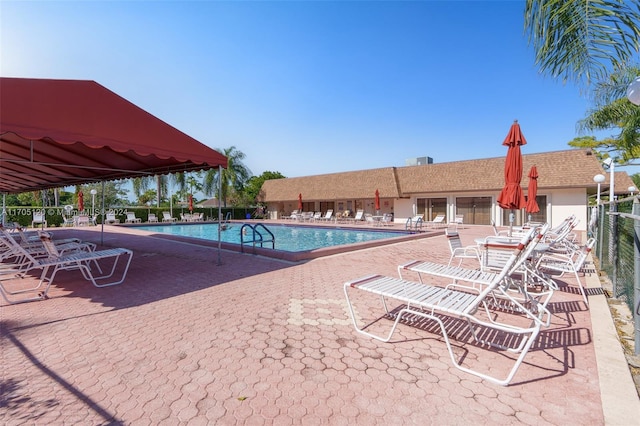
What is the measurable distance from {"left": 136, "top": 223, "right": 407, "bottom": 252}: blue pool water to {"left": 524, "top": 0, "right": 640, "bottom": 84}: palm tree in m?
9.88

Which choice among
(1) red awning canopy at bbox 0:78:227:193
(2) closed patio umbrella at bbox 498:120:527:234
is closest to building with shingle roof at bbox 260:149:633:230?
(2) closed patio umbrella at bbox 498:120:527:234

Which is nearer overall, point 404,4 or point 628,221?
point 628,221

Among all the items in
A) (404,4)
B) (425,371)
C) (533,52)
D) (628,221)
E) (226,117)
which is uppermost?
(404,4)

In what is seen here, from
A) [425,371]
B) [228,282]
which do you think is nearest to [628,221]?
[425,371]

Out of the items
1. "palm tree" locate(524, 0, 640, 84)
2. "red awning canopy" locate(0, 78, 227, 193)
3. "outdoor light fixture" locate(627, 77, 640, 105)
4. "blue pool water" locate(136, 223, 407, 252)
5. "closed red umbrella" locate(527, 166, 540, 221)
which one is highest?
"palm tree" locate(524, 0, 640, 84)

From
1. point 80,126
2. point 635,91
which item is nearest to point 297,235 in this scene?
point 80,126

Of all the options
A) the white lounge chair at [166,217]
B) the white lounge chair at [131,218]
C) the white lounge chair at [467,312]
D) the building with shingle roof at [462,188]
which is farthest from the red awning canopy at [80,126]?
the white lounge chair at [166,217]

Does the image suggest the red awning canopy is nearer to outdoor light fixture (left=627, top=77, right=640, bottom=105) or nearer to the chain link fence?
outdoor light fixture (left=627, top=77, right=640, bottom=105)

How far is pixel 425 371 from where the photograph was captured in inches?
104

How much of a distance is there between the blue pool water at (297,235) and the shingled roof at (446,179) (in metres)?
7.44

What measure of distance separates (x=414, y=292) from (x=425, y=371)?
82 cm

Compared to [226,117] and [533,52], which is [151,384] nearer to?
[533,52]

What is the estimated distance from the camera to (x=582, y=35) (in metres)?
3.78

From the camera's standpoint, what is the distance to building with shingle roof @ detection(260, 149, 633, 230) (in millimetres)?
18750
